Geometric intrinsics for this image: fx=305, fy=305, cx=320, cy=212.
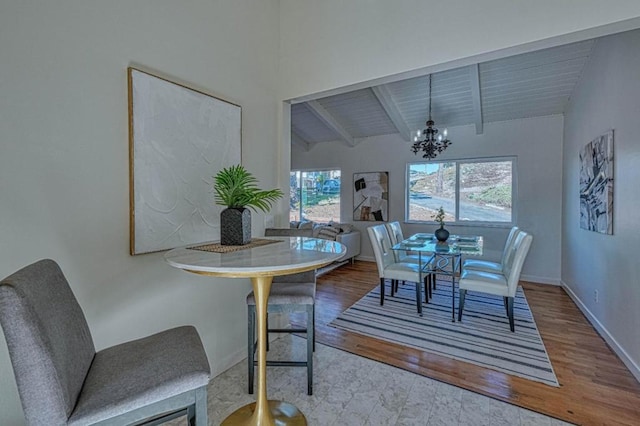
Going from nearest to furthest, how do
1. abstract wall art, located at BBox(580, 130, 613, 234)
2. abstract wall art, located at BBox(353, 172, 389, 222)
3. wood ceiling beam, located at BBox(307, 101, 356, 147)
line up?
1. abstract wall art, located at BBox(580, 130, 613, 234)
2. wood ceiling beam, located at BBox(307, 101, 356, 147)
3. abstract wall art, located at BBox(353, 172, 389, 222)

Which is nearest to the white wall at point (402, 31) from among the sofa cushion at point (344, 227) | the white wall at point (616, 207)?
the white wall at point (616, 207)

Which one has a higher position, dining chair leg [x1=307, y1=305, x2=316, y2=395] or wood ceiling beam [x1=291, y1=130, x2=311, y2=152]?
wood ceiling beam [x1=291, y1=130, x2=311, y2=152]

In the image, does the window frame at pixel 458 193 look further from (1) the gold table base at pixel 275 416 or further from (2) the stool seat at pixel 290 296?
(1) the gold table base at pixel 275 416

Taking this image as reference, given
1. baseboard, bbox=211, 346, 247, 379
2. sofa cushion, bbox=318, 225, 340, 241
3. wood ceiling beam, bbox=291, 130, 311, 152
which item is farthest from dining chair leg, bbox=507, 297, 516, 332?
wood ceiling beam, bbox=291, 130, 311, 152

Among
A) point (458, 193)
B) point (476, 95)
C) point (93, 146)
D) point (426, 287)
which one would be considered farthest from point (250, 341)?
point (458, 193)

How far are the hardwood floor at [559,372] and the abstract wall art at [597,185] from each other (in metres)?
1.00

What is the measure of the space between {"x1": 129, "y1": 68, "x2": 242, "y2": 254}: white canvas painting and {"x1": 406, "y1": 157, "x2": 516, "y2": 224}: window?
4.28m

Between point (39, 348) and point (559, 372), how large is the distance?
2.93 metres

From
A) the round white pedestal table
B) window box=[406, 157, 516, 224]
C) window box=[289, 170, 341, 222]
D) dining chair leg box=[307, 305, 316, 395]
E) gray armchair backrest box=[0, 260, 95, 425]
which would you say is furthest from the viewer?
window box=[289, 170, 341, 222]

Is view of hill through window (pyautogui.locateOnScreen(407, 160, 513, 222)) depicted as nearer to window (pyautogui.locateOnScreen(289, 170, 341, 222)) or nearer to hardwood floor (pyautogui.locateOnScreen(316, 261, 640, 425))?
window (pyautogui.locateOnScreen(289, 170, 341, 222))

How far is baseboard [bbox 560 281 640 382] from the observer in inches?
84.1

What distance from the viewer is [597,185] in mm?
2908

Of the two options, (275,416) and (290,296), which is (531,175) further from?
(275,416)

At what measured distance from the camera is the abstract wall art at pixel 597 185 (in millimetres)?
2621
